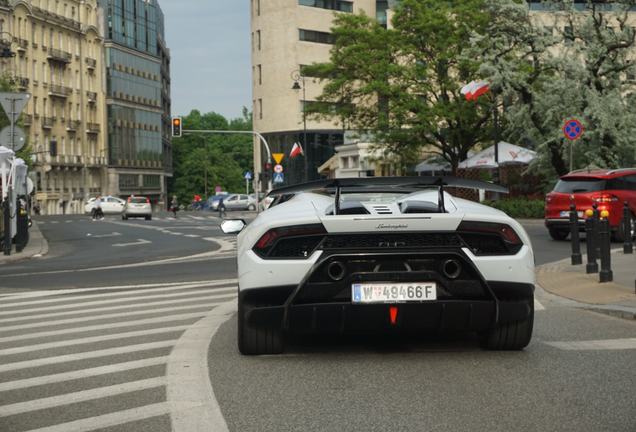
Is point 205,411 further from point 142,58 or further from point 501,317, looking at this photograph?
point 142,58

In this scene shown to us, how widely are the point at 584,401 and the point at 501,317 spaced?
1.42 metres

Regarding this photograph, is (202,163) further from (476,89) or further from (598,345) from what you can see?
(598,345)

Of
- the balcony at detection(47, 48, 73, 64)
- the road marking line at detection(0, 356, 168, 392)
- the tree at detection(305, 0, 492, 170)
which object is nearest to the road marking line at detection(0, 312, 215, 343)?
the road marking line at detection(0, 356, 168, 392)

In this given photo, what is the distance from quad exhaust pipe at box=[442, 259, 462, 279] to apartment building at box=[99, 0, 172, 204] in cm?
11970

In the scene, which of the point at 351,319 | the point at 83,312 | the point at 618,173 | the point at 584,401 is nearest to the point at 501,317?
the point at 351,319

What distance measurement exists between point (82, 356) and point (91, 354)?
11 cm

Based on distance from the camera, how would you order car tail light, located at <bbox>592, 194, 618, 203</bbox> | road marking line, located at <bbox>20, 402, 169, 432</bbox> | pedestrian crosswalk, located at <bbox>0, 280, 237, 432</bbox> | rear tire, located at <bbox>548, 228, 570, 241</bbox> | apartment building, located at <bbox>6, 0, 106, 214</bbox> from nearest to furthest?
road marking line, located at <bbox>20, 402, 169, 432</bbox> → pedestrian crosswalk, located at <bbox>0, 280, 237, 432</bbox> → car tail light, located at <bbox>592, 194, 618, 203</bbox> → rear tire, located at <bbox>548, 228, 570, 241</bbox> → apartment building, located at <bbox>6, 0, 106, 214</bbox>

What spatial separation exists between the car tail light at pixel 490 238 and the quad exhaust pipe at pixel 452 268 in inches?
6.4

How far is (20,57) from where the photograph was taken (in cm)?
→ 10988

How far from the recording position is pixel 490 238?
7.21 meters

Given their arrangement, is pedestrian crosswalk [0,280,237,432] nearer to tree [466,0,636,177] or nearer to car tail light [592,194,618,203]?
car tail light [592,194,618,203]

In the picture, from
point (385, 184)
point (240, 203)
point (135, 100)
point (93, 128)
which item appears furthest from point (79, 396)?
point (135, 100)

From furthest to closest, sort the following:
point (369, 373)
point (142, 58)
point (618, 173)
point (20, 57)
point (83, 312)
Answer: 1. point (142, 58)
2. point (20, 57)
3. point (618, 173)
4. point (83, 312)
5. point (369, 373)

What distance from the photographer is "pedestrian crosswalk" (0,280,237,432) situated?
18.7 ft
